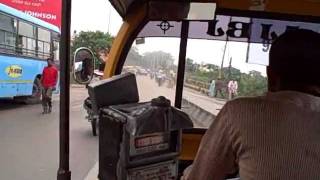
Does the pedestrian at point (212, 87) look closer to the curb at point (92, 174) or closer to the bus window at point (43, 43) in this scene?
the curb at point (92, 174)

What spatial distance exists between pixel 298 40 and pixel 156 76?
3238mm

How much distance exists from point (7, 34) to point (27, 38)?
1718mm

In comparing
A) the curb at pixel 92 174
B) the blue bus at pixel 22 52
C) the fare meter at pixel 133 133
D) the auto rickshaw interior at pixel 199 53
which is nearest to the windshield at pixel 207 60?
the auto rickshaw interior at pixel 199 53

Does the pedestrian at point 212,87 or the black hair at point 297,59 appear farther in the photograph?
the pedestrian at point 212,87

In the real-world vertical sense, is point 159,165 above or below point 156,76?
below

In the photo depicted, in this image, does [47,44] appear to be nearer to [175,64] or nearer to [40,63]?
[40,63]

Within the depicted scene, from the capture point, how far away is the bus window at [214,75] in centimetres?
471

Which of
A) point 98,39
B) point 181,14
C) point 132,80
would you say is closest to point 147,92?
point 181,14

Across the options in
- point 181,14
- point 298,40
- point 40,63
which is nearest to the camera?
point 298,40

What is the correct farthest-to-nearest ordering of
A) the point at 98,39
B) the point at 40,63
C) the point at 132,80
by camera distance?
1. the point at 98,39
2. the point at 40,63
3. the point at 132,80

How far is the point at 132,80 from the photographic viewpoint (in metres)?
2.76

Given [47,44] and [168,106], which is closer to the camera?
[168,106]

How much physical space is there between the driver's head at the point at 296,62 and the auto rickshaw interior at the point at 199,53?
9.44 ft

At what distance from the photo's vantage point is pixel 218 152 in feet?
5.37
